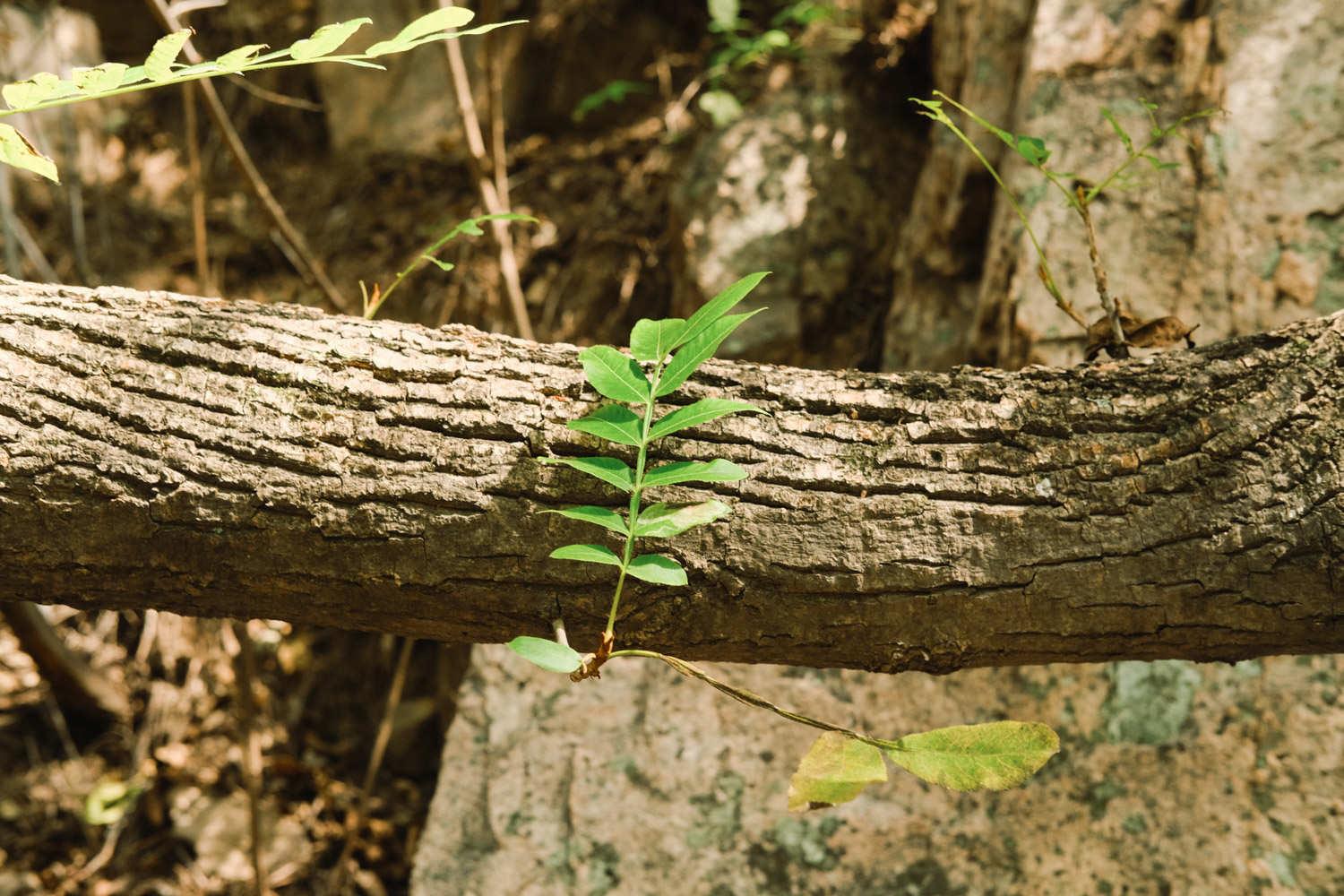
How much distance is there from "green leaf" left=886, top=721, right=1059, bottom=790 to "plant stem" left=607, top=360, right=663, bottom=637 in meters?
0.29

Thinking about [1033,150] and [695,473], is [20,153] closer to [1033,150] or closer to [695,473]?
[695,473]

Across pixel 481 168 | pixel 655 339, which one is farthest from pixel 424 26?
pixel 481 168

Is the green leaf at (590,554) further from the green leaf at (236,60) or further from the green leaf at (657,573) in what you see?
the green leaf at (236,60)


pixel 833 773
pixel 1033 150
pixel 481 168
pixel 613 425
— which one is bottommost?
pixel 833 773

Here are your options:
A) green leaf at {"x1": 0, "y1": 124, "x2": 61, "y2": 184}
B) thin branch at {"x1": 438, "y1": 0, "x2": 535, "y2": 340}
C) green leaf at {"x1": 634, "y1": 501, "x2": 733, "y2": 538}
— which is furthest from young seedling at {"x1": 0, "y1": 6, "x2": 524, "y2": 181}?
thin branch at {"x1": 438, "y1": 0, "x2": 535, "y2": 340}

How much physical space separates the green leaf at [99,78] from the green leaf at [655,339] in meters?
0.50

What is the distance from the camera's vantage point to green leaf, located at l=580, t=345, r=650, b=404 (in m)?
0.92

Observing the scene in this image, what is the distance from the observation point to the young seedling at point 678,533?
2.76 ft

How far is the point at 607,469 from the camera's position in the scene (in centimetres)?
91

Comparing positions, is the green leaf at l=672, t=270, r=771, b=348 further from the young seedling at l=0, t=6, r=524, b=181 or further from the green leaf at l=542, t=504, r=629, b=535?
the young seedling at l=0, t=6, r=524, b=181

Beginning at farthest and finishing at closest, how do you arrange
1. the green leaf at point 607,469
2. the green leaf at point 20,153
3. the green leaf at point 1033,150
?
the green leaf at point 1033,150 → the green leaf at point 607,469 → the green leaf at point 20,153

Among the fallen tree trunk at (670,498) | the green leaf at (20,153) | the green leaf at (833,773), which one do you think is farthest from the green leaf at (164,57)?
the green leaf at (833,773)

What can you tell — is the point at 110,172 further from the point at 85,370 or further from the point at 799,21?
the point at 85,370

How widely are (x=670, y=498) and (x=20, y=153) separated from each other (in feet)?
2.12
